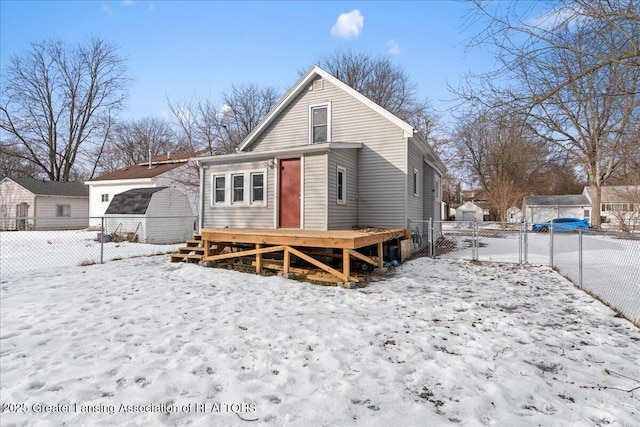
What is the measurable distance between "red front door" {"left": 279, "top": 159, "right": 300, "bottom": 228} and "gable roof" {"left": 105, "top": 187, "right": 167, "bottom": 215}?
31.2 ft

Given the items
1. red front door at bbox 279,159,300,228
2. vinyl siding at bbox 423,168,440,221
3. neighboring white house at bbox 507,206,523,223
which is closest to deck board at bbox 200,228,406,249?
red front door at bbox 279,159,300,228

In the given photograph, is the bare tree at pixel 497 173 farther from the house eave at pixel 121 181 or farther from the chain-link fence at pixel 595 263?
the house eave at pixel 121 181

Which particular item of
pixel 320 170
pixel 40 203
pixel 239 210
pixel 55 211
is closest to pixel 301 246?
pixel 320 170

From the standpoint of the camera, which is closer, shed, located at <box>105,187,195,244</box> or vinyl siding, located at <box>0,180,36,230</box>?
shed, located at <box>105,187,195,244</box>

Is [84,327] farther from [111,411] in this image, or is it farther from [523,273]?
[523,273]

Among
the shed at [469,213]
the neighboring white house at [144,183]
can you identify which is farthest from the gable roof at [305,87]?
the shed at [469,213]

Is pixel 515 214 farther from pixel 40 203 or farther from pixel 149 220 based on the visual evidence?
pixel 40 203

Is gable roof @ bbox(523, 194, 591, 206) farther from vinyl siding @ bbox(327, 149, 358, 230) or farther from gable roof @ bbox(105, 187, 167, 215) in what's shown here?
gable roof @ bbox(105, 187, 167, 215)

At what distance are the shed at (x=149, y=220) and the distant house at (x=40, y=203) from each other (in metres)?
10.8

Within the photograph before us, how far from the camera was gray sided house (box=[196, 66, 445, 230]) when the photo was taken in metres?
9.52

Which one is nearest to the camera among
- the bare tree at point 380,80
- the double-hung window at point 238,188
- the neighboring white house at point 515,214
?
the double-hung window at point 238,188

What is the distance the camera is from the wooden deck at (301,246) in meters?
7.19

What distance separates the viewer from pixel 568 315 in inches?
201

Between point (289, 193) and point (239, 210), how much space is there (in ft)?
6.76
